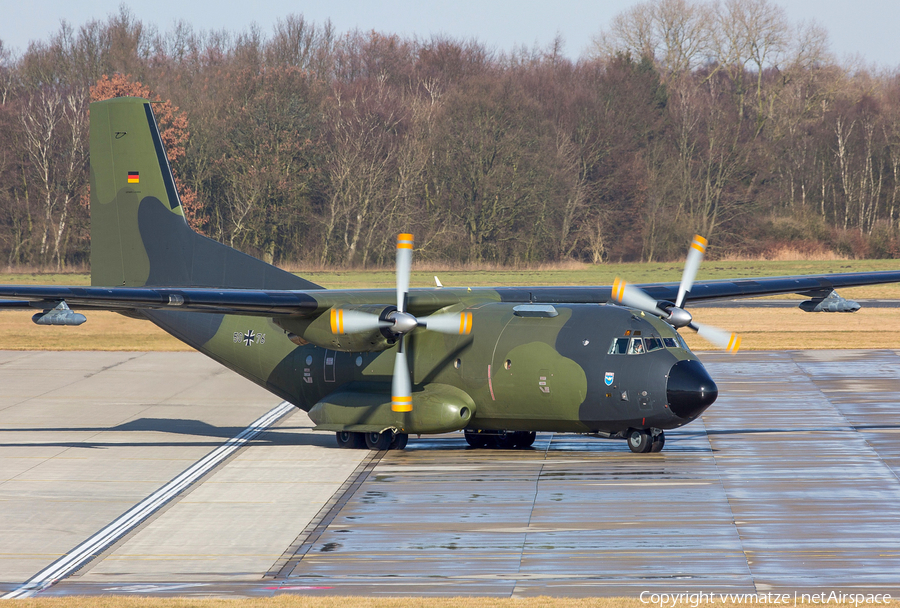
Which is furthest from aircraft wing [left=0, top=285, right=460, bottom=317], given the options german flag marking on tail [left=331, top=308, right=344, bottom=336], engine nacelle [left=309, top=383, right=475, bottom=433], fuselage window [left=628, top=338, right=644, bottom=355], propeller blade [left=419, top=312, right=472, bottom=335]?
fuselage window [left=628, top=338, right=644, bottom=355]

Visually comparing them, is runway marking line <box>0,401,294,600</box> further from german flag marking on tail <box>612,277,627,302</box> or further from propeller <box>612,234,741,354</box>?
propeller <box>612,234,741,354</box>

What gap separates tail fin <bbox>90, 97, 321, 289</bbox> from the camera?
83.7 ft

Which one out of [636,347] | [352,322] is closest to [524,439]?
[636,347]

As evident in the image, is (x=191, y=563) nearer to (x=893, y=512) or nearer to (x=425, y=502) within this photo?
(x=425, y=502)

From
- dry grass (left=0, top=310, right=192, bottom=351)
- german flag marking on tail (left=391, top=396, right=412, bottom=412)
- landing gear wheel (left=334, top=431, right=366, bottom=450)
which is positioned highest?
german flag marking on tail (left=391, top=396, right=412, bottom=412)

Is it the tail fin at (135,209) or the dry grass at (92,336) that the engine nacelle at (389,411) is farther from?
the dry grass at (92,336)

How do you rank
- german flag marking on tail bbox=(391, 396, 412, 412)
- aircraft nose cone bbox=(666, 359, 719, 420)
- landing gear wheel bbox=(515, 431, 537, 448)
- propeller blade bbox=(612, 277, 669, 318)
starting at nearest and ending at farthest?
aircraft nose cone bbox=(666, 359, 719, 420)
german flag marking on tail bbox=(391, 396, 412, 412)
propeller blade bbox=(612, 277, 669, 318)
landing gear wheel bbox=(515, 431, 537, 448)

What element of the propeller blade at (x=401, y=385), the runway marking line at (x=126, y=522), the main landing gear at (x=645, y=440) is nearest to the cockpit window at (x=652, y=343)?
the main landing gear at (x=645, y=440)

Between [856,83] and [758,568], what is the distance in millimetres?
95870

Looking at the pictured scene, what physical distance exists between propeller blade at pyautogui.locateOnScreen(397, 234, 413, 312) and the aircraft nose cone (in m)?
5.86

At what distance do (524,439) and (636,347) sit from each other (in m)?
4.02

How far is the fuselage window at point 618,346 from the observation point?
1992 centimetres

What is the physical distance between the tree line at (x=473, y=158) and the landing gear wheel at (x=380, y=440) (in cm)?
5402

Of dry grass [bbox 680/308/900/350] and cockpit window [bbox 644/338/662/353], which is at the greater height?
cockpit window [bbox 644/338/662/353]
